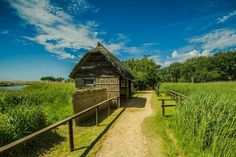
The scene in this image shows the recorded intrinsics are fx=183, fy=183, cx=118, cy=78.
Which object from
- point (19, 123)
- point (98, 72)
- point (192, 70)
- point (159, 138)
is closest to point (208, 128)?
point (159, 138)

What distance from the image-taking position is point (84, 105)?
1022 cm

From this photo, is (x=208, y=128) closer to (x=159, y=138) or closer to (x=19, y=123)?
(x=159, y=138)

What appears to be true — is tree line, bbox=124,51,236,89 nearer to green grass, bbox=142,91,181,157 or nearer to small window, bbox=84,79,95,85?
small window, bbox=84,79,95,85

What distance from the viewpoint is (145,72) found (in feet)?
138

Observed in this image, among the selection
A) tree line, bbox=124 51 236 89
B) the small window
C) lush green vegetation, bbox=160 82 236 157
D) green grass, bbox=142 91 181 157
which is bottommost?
green grass, bbox=142 91 181 157

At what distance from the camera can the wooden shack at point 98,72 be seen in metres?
15.6

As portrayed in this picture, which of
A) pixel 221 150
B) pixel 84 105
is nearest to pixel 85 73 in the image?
pixel 84 105

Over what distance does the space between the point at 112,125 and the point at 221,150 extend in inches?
206

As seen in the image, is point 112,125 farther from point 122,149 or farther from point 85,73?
point 85,73

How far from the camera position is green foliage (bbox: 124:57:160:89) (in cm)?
4075

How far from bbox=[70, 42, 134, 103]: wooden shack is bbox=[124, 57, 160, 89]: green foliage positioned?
80.4 ft

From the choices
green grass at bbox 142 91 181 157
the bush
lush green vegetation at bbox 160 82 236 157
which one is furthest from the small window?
lush green vegetation at bbox 160 82 236 157

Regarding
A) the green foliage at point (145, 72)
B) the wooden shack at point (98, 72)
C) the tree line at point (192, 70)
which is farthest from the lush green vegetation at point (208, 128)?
the green foliage at point (145, 72)

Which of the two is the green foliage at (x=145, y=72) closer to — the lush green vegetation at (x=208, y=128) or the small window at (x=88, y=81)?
the small window at (x=88, y=81)
